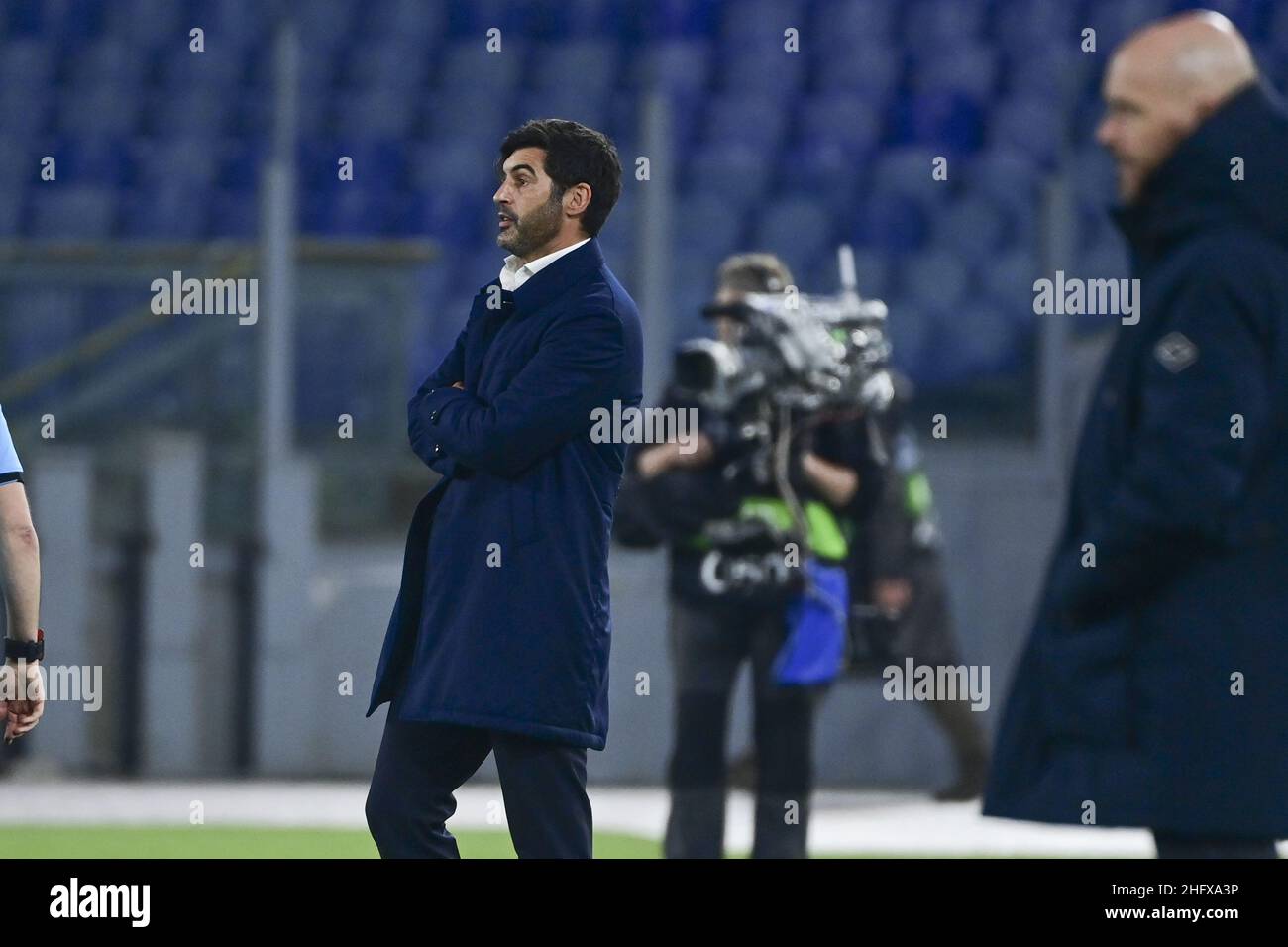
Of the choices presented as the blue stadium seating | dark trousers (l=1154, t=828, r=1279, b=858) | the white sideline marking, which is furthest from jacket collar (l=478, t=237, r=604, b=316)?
the blue stadium seating

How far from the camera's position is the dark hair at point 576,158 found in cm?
424

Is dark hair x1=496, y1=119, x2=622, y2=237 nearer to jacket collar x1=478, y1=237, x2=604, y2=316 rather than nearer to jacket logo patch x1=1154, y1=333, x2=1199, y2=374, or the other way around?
jacket collar x1=478, y1=237, x2=604, y2=316

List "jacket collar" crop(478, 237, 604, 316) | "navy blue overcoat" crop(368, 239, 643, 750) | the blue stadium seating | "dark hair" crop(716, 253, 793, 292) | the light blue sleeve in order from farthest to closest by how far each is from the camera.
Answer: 1. the blue stadium seating
2. "dark hair" crop(716, 253, 793, 292)
3. the light blue sleeve
4. "jacket collar" crop(478, 237, 604, 316)
5. "navy blue overcoat" crop(368, 239, 643, 750)

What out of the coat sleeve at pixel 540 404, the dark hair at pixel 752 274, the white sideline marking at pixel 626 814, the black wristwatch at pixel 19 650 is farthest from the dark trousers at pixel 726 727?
the black wristwatch at pixel 19 650

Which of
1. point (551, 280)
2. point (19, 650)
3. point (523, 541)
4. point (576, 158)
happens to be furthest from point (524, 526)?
point (19, 650)

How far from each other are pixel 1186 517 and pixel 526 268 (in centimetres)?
133

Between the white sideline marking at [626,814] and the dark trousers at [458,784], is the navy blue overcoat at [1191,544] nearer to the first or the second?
the dark trousers at [458,784]

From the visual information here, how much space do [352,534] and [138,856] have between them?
3.55 meters

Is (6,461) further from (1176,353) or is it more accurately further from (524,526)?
(1176,353)

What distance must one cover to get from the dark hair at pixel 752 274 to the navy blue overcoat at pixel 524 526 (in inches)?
81.3

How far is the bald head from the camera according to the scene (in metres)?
3.53

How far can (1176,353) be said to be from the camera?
343 cm

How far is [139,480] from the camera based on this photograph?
1051 centimetres

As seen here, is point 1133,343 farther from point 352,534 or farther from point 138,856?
point 352,534
